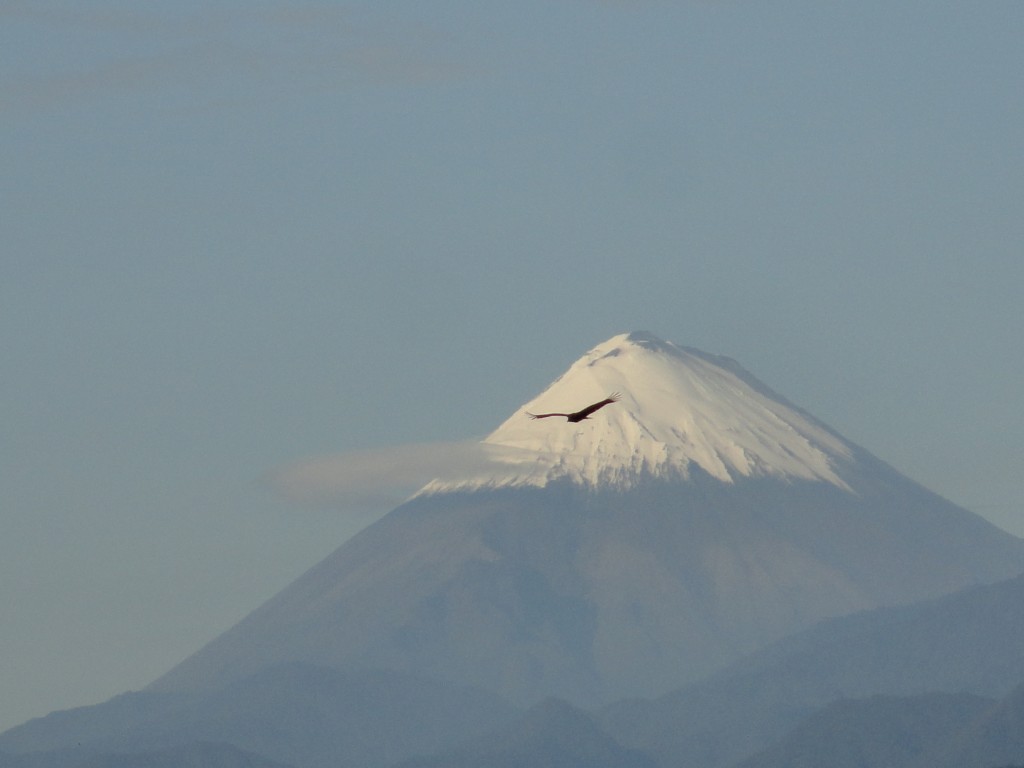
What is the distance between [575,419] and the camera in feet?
202
